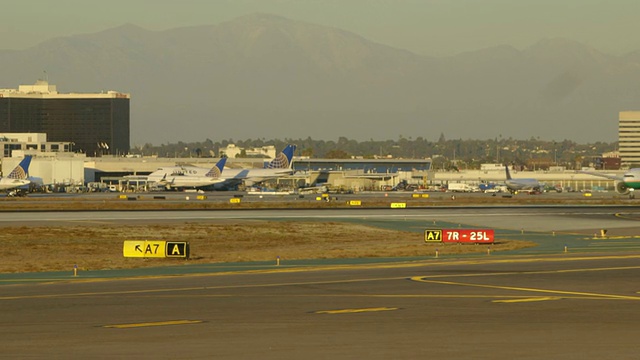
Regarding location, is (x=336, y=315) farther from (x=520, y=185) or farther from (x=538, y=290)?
(x=520, y=185)

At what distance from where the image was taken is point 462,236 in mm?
66062

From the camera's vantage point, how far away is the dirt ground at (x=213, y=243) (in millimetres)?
54844

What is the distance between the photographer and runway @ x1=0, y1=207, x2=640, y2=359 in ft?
81.4

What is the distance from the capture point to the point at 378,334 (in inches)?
1069

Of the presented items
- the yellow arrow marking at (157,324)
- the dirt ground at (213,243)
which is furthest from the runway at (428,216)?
the yellow arrow marking at (157,324)

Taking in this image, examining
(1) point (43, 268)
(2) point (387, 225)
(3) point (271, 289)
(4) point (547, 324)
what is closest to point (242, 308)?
(3) point (271, 289)

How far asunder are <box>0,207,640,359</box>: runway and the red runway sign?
10230 mm

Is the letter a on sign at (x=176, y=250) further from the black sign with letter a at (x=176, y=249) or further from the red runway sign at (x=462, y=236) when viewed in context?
the red runway sign at (x=462, y=236)

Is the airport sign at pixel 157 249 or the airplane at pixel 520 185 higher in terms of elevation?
the airplane at pixel 520 185

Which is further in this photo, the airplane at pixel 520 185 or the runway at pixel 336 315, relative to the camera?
the airplane at pixel 520 185

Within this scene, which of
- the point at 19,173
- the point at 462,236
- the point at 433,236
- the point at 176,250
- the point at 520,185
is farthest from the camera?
the point at 520,185

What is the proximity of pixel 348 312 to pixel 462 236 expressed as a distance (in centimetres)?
A: 3497

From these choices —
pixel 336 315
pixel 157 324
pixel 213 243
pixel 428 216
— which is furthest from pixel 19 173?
pixel 157 324

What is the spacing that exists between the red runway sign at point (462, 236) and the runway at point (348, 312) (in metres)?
10.2
